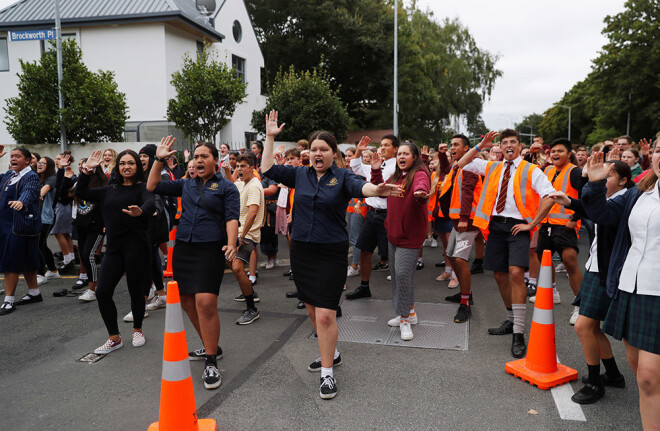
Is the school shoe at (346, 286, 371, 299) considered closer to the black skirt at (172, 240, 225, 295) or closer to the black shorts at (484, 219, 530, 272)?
the black shorts at (484, 219, 530, 272)

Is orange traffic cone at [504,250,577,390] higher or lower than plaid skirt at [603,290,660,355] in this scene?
lower

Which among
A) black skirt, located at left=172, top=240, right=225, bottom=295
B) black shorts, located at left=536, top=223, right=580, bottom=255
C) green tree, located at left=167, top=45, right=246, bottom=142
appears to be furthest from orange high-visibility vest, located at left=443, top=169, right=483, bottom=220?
green tree, located at left=167, top=45, right=246, bottom=142

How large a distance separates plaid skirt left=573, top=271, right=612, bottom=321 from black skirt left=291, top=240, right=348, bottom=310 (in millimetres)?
1863

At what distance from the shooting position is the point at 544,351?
409cm

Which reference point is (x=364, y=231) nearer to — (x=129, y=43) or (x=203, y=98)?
(x=203, y=98)

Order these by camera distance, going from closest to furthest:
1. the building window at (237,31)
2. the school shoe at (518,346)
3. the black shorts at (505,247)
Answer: the school shoe at (518,346)
the black shorts at (505,247)
the building window at (237,31)

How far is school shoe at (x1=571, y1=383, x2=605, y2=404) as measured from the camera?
3676 mm

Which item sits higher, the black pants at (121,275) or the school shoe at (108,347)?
the black pants at (121,275)

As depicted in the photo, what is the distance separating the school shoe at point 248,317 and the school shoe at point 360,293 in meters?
1.41

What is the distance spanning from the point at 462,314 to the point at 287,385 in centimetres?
248

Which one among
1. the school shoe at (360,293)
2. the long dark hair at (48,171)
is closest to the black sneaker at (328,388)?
the school shoe at (360,293)

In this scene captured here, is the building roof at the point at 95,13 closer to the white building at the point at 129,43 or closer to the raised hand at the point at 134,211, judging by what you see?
the white building at the point at 129,43

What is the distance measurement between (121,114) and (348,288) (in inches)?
490

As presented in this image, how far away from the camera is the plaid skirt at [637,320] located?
8.69 ft
